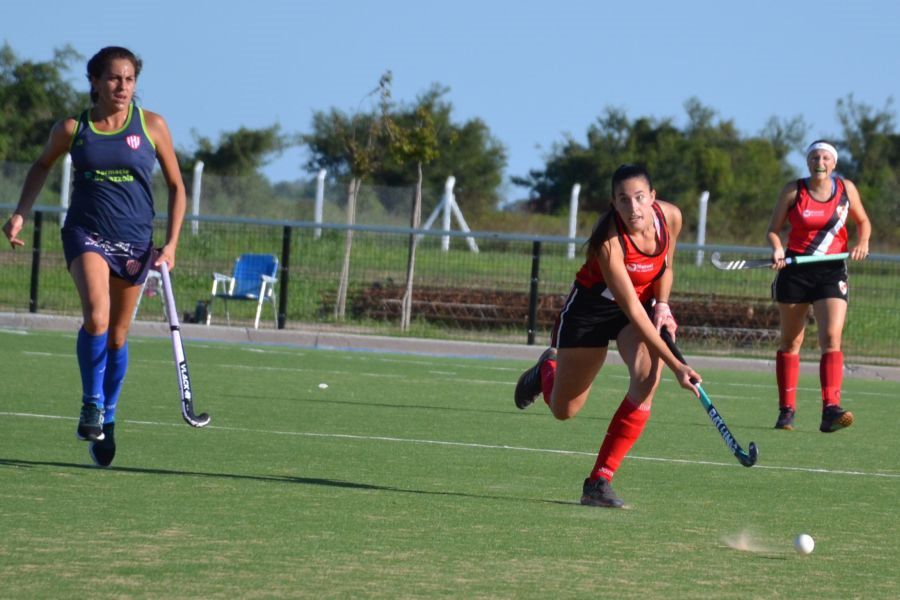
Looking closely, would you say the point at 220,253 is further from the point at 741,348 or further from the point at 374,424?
the point at 374,424

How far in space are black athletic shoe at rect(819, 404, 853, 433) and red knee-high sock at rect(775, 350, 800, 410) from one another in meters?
0.60

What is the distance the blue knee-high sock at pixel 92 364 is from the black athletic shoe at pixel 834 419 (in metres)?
5.24

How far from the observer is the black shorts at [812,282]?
1152 centimetres

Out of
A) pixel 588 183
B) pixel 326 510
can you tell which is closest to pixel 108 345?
pixel 326 510

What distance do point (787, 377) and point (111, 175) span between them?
574 centimetres

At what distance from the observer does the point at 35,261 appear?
2119cm

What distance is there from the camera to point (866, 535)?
6684 millimetres

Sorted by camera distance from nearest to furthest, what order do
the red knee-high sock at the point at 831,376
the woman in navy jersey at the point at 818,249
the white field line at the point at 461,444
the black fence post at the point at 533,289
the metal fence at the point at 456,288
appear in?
the white field line at the point at 461,444 < the red knee-high sock at the point at 831,376 < the woman in navy jersey at the point at 818,249 < the metal fence at the point at 456,288 < the black fence post at the point at 533,289

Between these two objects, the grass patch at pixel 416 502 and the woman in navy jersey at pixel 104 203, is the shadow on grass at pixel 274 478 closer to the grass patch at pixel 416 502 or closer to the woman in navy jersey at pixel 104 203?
the grass patch at pixel 416 502

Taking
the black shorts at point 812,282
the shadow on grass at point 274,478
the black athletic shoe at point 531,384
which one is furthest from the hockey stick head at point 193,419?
the black shorts at point 812,282

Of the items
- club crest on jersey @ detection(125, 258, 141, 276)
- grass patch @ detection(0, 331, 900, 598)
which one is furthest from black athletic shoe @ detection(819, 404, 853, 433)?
club crest on jersey @ detection(125, 258, 141, 276)

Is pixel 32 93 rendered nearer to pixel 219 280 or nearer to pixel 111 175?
pixel 219 280

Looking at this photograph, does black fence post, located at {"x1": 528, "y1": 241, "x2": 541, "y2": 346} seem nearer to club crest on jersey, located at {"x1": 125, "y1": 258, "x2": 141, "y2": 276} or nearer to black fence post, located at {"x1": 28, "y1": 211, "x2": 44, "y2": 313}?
black fence post, located at {"x1": 28, "y1": 211, "x2": 44, "y2": 313}

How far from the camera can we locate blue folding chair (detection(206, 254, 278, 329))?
20969 millimetres
